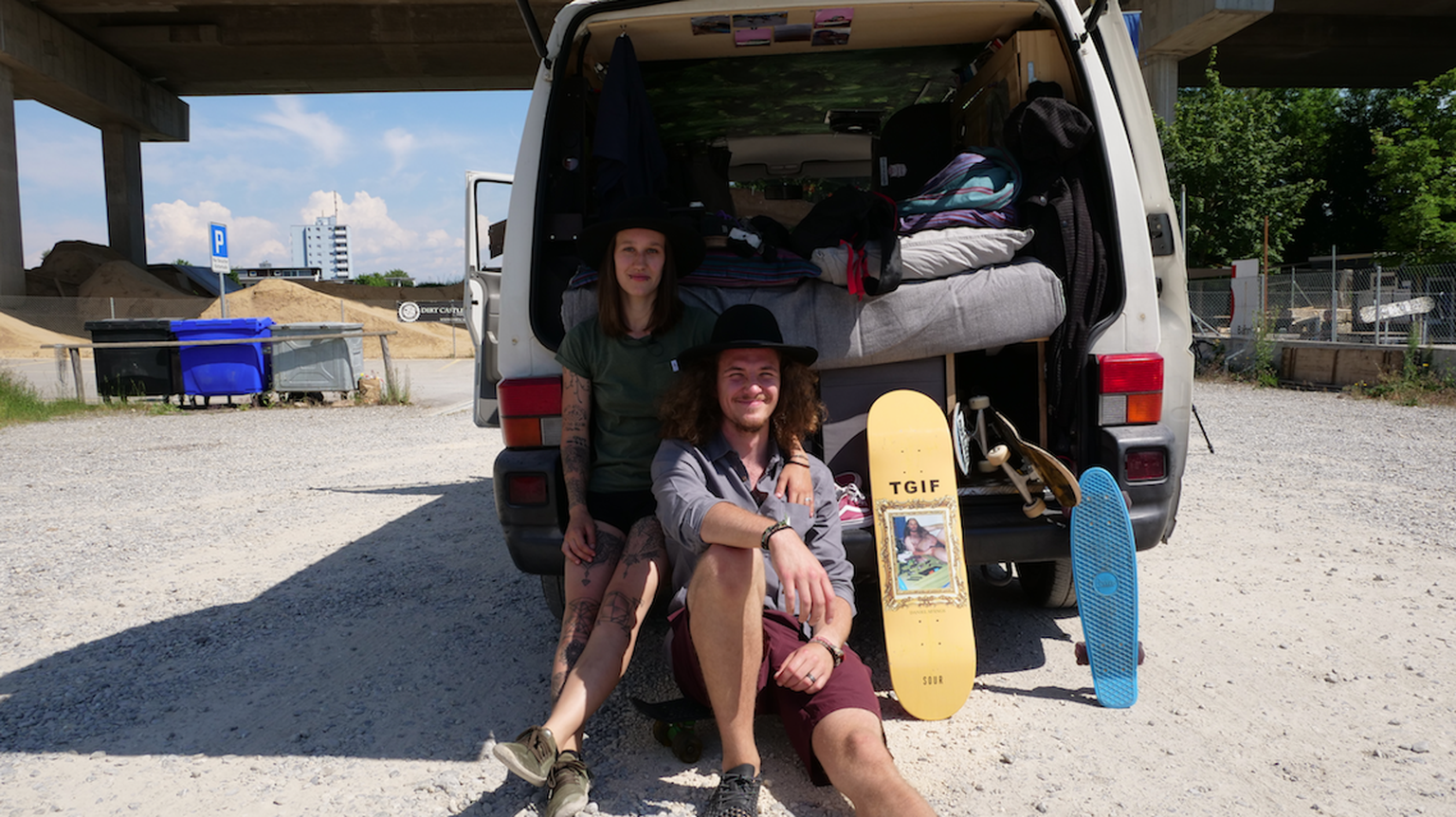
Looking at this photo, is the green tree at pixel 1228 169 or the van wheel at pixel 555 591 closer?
the van wheel at pixel 555 591

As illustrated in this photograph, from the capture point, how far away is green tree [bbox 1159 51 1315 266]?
791 inches

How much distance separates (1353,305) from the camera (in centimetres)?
1252

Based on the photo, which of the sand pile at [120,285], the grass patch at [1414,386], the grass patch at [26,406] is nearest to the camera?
the grass patch at [1414,386]

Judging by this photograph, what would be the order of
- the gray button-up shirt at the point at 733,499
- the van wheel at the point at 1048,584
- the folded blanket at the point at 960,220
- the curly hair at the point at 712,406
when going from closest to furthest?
1. the gray button-up shirt at the point at 733,499
2. the curly hair at the point at 712,406
3. the folded blanket at the point at 960,220
4. the van wheel at the point at 1048,584

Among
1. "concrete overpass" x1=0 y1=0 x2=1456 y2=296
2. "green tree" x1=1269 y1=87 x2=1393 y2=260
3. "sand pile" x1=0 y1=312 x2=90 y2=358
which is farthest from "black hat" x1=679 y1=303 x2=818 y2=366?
"green tree" x1=1269 y1=87 x2=1393 y2=260

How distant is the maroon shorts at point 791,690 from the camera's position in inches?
90.8

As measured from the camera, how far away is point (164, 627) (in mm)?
3828

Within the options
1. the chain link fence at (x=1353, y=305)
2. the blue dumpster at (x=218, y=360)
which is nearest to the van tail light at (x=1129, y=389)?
the chain link fence at (x=1353, y=305)

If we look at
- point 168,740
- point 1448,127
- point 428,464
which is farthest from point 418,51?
point 168,740

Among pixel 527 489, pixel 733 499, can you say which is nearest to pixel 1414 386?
pixel 733 499

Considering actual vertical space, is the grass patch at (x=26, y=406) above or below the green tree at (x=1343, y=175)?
below

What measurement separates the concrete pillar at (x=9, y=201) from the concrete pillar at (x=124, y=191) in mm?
5017

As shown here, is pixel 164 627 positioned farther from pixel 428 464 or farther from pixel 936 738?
pixel 428 464

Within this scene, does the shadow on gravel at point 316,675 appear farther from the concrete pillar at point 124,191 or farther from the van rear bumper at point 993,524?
the concrete pillar at point 124,191
